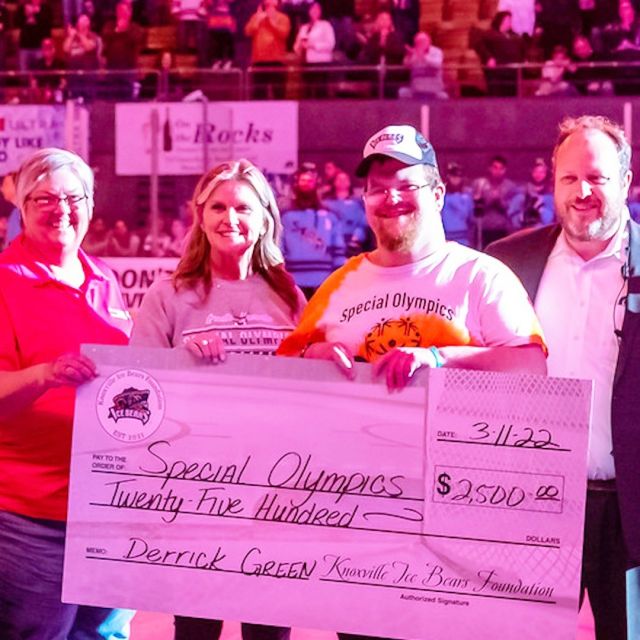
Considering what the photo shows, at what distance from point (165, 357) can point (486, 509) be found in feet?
2.58

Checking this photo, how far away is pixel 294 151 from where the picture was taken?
11.7 metres

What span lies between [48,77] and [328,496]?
1170 centimetres

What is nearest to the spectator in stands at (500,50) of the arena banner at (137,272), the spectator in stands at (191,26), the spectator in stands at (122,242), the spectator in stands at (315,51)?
the spectator in stands at (315,51)

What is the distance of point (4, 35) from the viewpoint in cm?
1468

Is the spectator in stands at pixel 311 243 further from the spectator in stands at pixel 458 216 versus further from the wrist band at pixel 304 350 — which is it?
the wrist band at pixel 304 350

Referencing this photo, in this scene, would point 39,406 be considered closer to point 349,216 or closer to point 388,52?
→ point 349,216

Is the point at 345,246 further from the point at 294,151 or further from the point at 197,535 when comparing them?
the point at 197,535

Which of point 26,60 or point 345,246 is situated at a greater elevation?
point 26,60

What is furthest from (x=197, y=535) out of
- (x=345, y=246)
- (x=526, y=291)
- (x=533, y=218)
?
(x=533, y=218)

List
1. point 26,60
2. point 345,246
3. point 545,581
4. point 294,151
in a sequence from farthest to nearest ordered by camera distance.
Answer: point 26,60, point 294,151, point 345,246, point 545,581

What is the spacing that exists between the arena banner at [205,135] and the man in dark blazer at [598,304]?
8.55 m

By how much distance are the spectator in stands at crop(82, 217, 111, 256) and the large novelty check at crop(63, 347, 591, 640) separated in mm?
9060

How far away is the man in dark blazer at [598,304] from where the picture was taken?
9.38 feet

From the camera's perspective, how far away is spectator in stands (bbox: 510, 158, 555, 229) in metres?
11.0
